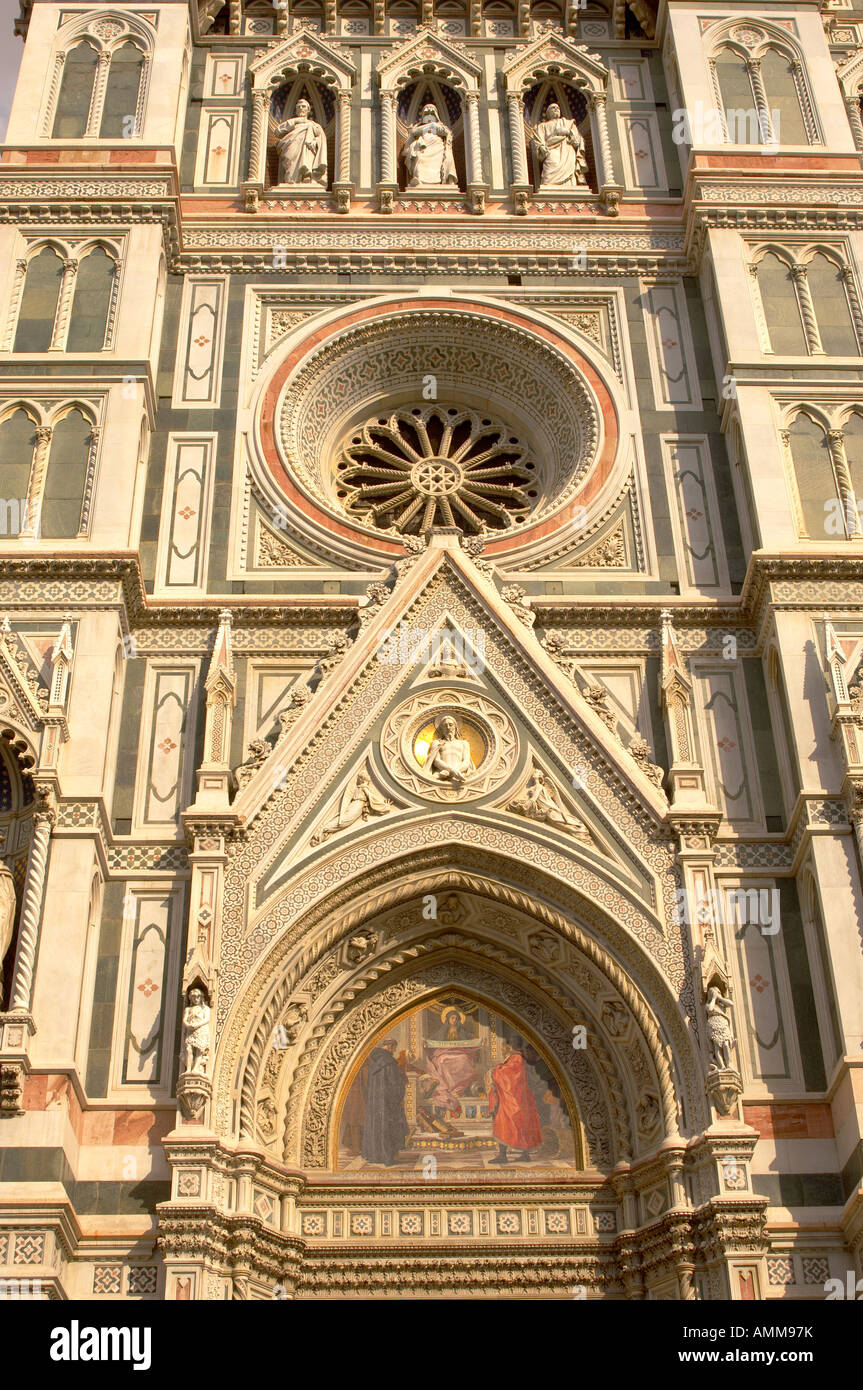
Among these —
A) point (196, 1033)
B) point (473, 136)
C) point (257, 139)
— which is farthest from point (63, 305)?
point (196, 1033)

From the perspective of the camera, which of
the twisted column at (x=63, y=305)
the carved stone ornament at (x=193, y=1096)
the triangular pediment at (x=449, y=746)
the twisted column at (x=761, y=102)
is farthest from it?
the twisted column at (x=761, y=102)

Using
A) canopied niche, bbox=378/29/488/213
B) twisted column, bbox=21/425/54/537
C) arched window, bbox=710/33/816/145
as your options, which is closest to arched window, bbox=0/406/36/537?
twisted column, bbox=21/425/54/537

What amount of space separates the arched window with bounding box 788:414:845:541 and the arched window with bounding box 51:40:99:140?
8566 mm

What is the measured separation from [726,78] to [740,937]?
10.8 metres

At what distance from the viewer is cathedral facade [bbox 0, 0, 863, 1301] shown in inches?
543

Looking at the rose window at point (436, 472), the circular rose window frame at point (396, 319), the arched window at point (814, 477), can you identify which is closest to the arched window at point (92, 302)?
the circular rose window frame at point (396, 319)

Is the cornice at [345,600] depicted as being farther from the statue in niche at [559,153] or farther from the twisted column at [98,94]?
the twisted column at [98,94]

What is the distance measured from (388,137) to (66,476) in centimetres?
652

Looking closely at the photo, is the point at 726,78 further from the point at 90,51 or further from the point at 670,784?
the point at 670,784

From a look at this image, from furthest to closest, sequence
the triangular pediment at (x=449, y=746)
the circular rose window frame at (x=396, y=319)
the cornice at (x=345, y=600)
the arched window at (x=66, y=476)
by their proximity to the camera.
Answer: the circular rose window frame at (x=396, y=319)
the arched window at (x=66, y=476)
the cornice at (x=345, y=600)
the triangular pediment at (x=449, y=746)

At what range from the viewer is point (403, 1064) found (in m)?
14.9

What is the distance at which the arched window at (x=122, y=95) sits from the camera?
20.0 meters

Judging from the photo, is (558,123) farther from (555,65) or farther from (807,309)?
(807,309)

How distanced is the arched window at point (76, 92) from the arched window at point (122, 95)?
0.21 meters
